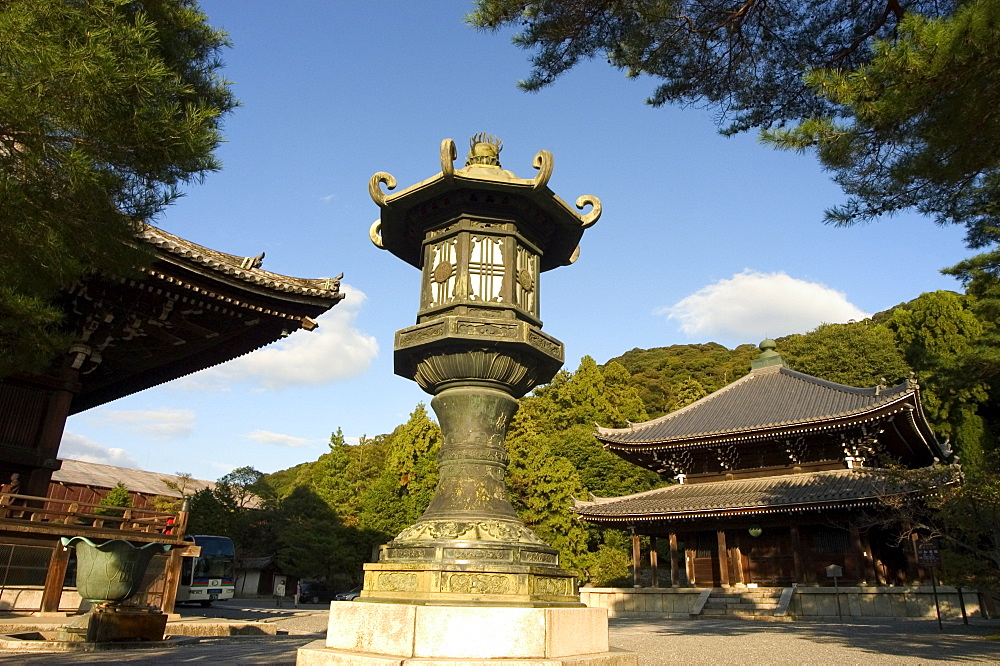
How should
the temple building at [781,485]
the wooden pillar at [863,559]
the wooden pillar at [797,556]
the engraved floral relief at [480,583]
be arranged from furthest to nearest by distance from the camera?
1. the wooden pillar at [797,556]
2. the temple building at [781,485]
3. the wooden pillar at [863,559]
4. the engraved floral relief at [480,583]

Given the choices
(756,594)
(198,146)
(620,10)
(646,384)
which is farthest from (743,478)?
(646,384)

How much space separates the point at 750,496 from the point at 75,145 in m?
19.7

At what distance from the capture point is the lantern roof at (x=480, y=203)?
5.96m

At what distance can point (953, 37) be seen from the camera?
15.3ft

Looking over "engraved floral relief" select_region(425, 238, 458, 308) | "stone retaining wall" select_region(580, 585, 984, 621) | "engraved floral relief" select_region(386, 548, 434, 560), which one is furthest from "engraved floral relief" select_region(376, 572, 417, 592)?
"stone retaining wall" select_region(580, 585, 984, 621)

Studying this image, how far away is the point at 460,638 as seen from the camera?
14.4ft

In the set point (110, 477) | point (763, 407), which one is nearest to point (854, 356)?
point (763, 407)

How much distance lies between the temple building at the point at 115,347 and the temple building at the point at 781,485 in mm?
13869

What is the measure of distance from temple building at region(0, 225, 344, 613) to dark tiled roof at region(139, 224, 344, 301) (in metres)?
0.02

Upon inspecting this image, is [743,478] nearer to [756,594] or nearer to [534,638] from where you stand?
[756,594]

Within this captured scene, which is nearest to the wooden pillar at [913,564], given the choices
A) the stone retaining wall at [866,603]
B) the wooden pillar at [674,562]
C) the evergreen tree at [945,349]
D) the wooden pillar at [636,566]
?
the stone retaining wall at [866,603]

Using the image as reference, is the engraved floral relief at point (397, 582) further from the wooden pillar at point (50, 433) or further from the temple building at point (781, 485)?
the temple building at point (781, 485)

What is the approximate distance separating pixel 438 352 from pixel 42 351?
369 centimetres

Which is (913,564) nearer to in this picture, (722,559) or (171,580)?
(722,559)
